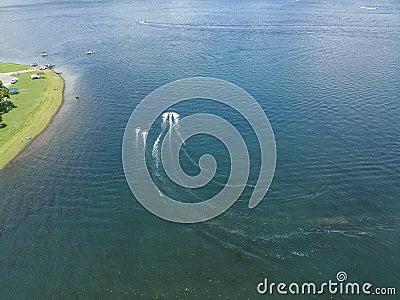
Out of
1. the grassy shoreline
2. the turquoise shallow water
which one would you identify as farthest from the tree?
the turquoise shallow water

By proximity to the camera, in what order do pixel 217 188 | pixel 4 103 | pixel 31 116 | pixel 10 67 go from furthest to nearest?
pixel 10 67
pixel 4 103
pixel 31 116
pixel 217 188

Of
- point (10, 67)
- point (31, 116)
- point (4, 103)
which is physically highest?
point (10, 67)

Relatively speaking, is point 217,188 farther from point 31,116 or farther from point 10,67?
point 10,67

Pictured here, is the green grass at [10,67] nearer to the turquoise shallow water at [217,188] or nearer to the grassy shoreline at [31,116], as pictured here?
the grassy shoreline at [31,116]

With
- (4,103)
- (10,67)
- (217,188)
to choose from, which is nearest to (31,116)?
(4,103)

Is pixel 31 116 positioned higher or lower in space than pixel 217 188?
higher

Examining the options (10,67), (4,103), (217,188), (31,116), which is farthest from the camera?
(10,67)
